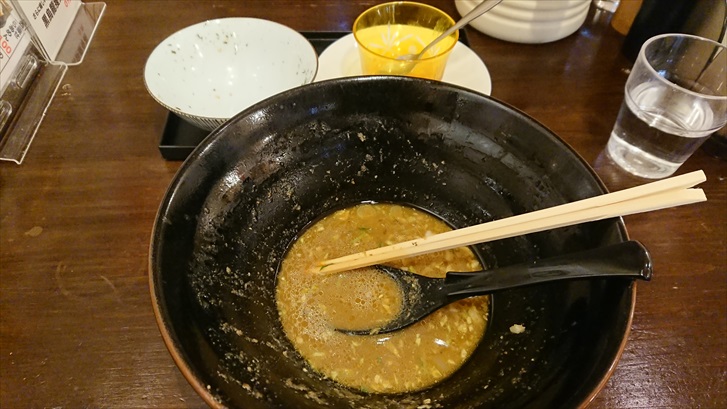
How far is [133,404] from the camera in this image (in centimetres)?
81

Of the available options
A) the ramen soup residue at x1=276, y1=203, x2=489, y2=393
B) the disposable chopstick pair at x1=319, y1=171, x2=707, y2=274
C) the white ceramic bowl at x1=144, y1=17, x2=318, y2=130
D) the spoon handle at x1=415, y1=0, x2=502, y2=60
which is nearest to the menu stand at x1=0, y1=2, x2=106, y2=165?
the white ceramic bowl at x1=144, y1=17, x2=318, y2=130

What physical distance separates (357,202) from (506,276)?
1.33ft

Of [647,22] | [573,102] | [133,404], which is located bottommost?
[133,404]

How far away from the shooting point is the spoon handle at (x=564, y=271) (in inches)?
26.1

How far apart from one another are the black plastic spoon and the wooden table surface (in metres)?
0.27

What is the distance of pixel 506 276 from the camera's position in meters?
0.79

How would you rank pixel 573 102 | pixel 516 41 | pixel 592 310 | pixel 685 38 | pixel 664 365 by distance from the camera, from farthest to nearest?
pixel 516 41, pixel 573 102, pixel 685 38, pixel 664 365, pixel 592 310

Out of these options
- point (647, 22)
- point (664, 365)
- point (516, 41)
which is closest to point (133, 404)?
point (664, 365)

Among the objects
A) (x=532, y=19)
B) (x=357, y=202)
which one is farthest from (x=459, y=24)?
(x=357, y=202)

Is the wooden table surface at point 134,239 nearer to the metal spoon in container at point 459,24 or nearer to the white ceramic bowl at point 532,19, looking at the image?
the white ceramic bowl at point 532,19

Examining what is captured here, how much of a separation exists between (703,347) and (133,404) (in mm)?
1005

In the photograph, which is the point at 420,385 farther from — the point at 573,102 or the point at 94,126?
the point at 94,126

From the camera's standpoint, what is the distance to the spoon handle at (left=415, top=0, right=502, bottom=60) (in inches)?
45.6

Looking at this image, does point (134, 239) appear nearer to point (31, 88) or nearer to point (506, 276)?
point (31, 88)
